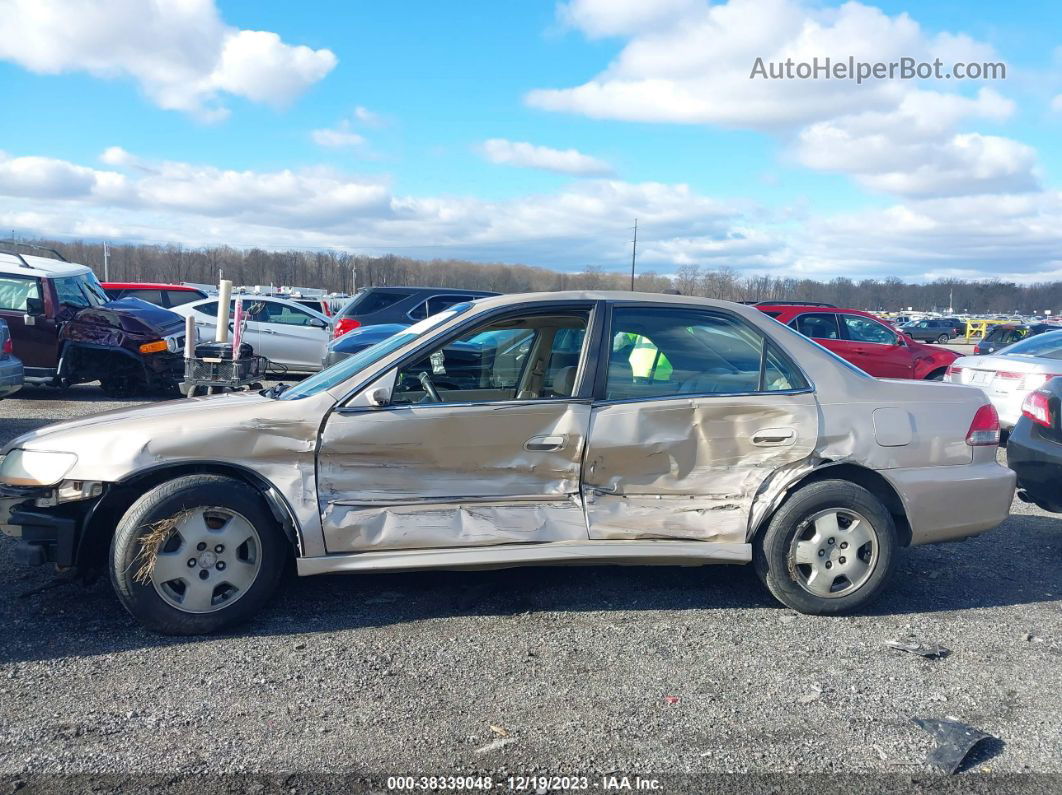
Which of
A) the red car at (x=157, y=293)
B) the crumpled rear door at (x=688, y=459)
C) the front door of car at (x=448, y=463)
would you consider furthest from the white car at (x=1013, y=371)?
the red car at (x=157, y=293)

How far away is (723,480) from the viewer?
14.8ft

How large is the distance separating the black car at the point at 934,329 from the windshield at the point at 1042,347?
41.9 m

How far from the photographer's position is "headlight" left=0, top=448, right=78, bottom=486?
405cm

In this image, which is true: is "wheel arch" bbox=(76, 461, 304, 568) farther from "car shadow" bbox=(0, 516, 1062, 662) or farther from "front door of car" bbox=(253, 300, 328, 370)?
"front door of car" bbox=(253, 300, 328, 370)

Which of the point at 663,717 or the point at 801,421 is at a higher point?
the point at 801,421

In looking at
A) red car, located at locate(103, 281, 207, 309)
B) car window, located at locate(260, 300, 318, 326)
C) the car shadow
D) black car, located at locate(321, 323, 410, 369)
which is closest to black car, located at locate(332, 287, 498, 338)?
car window, located at locate(260, 300, 318, 326)

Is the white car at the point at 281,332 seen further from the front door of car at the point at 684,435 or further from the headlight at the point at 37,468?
the front door of car at the point at 684,435

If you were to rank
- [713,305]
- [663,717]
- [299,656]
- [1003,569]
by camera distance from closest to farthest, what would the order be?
1. [663,717]
2. [299,656]
3. [713,305]
4. [1003,569]

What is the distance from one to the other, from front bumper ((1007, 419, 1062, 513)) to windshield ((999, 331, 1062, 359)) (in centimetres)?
477

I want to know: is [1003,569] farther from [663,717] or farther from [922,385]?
[663,717]

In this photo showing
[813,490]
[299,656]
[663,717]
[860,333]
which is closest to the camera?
[663,717]

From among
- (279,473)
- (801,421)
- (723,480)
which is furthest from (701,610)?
(279,473)

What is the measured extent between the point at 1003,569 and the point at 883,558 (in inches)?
61.4

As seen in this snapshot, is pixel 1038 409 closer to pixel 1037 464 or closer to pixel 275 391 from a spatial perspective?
pixel 1037 464
